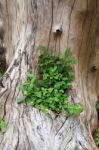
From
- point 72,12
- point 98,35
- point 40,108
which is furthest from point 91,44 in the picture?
point 40,108

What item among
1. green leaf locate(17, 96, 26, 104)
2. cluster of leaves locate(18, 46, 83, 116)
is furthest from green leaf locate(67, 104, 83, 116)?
green leaf locate(17, 96, 26, 104)

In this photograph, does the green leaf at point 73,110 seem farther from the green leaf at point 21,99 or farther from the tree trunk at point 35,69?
the green leaf at point 21,99

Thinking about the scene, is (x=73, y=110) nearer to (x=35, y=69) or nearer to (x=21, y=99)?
(x=21, y=99)

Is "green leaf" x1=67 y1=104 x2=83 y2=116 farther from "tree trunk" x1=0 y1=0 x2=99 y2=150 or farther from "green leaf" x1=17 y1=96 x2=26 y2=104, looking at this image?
"green leaf" x1=17 y1=96 x2=26 y2=104

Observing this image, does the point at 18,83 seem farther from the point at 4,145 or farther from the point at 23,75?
the point at 4,145

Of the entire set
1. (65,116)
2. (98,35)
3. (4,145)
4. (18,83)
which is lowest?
(4,145)

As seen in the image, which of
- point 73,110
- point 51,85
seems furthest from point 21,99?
point 73,110

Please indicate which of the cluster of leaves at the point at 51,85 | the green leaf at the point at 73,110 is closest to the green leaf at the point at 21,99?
the cluster of leaves at the point at 51,85
